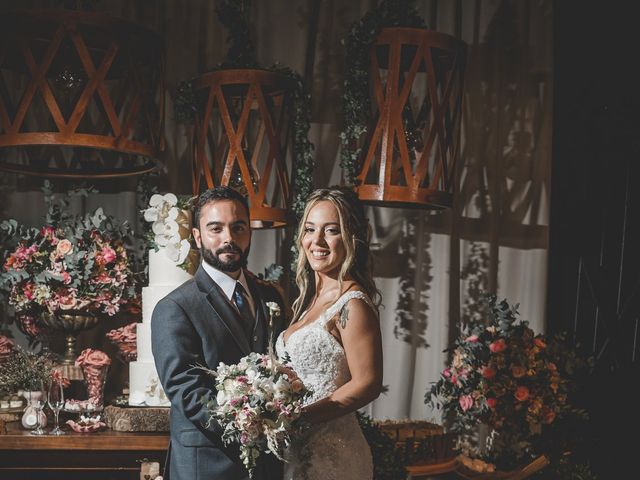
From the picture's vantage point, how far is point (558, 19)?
4500 millimetres

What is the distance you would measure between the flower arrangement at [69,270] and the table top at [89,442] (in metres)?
0.63

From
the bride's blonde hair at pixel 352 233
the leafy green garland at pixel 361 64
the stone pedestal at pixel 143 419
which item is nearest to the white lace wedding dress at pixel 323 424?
the bride's blonde hair at pixel 352 233

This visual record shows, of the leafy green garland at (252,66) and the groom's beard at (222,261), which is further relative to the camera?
the leafy green garland at (252,66)

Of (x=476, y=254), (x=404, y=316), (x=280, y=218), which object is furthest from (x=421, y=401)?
(x=280, y=218)

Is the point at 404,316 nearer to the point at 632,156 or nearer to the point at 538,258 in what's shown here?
the point at 538,258

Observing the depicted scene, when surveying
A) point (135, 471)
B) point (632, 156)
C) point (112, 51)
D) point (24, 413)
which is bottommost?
point (135, 471)

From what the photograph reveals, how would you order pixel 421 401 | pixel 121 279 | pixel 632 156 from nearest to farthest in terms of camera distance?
pixel 121 279, pixel 632 156, pixel 421 401

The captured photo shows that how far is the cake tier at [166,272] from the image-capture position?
349cm

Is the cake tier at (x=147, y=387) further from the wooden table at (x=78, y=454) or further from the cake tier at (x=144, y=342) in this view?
the wooden table at (x=78, y=454)

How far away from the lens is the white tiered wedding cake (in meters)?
3.43

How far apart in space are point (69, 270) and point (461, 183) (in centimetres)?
227

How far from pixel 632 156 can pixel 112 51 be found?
279cm

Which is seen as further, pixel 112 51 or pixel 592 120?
pixel 592 120

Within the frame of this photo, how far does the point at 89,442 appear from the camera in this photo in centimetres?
335
